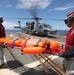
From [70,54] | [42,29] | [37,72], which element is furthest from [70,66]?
[42,29]

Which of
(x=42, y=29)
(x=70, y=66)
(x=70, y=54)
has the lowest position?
(x=42, y=29)

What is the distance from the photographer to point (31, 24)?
35.8 m

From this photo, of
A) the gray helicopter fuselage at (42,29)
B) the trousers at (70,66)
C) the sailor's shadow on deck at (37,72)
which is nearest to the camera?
the trousers at (70,66)

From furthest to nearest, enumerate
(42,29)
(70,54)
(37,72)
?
(42,29) → (37,72) → (70,54)

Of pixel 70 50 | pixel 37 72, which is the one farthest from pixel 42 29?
pixel 70 50

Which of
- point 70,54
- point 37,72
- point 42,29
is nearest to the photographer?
point 70,54

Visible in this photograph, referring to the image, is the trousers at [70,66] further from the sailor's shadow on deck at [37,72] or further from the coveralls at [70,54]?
the sailor's shadow on deck at [37,72]

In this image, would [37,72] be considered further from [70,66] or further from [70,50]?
[70,50]

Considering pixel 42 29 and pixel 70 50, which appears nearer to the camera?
pixel 70 50

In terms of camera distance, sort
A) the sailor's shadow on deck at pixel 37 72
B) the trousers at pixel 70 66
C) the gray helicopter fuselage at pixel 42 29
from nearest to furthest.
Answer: the trousers at pixel 70 66 < the sailor's shadow on deck at pixel 37 72 < the gray helicopter fuselage at pixel 42 29

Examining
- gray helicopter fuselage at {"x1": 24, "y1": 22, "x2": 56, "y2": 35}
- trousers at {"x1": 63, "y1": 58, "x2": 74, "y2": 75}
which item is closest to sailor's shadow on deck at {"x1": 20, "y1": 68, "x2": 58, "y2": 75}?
trousers at {"x1": 63, "y1": 58, "x2": 74, "y2": 75}

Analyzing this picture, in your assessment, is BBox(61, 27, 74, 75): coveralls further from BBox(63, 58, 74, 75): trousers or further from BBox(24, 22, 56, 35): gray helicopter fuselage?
BBox(24, 22, 56, 35): gray helicopter fuselage

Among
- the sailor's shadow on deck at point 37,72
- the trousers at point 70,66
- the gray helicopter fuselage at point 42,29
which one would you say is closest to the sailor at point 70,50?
the trousers at point 70,66

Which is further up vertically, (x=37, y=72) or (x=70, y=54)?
(x=70, y=54)
